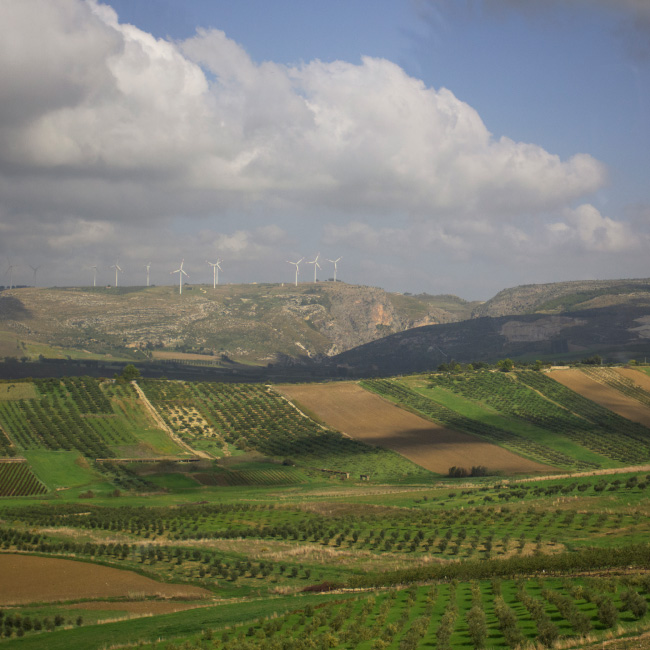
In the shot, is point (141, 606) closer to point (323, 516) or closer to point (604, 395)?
point (323, 516)

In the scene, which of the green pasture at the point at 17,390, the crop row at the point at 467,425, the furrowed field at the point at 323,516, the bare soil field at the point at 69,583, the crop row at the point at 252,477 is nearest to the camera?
the furrowed field at the point at 323,516

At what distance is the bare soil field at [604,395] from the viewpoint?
154m

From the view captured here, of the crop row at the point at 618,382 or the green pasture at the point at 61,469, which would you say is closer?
the green pasture at the point at 61,469

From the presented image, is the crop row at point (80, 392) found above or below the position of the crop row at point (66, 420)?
above

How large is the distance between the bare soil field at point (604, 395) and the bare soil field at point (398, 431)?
3887 centimetres

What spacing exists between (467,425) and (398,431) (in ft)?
50.3

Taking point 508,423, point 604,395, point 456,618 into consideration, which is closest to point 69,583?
point 456,618

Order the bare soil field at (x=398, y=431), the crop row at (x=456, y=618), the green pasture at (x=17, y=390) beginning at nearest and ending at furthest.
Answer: the crop row at (x=456, y=618), the bare soil field at (x=398, y=431), the green pasture at (x=17, y=390)

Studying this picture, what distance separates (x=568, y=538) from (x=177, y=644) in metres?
31.5

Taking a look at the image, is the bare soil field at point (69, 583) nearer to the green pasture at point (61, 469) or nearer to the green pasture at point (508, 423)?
the green pasture at point (61, 469)

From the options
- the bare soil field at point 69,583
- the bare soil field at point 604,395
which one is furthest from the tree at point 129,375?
the bare soil field at point 69,583

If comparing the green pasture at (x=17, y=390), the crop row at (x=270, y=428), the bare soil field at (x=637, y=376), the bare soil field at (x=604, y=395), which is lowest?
the crop row at (x=270, y=428)

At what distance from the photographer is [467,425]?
150m

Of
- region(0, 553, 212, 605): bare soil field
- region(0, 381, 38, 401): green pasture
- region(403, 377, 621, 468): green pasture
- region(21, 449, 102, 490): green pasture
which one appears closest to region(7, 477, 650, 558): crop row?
region(0, 553, 212, 605): bare soil field
